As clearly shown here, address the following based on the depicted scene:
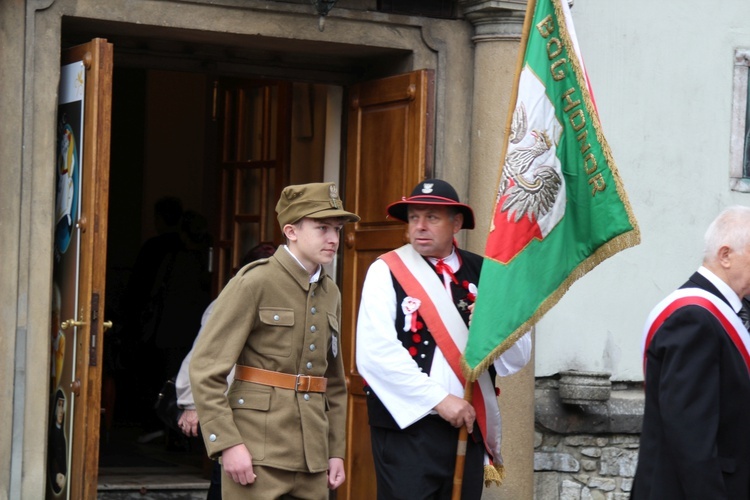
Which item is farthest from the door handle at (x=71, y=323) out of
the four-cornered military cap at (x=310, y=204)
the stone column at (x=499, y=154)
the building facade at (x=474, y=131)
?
the stone column at (x=499, y=154)

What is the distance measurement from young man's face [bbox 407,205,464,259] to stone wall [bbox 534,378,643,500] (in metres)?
2.54

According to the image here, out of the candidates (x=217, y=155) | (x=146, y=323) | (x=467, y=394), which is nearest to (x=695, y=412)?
(x=467, y=394)

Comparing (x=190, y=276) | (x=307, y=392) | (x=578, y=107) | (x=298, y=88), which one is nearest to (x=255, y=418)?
(x=307, y=392)

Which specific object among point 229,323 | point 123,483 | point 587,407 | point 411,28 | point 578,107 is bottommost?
point 123,483

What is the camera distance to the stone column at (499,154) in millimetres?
8000

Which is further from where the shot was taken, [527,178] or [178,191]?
[178,191]

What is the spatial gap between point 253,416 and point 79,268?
1.95 meters

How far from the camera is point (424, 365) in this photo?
5.84m

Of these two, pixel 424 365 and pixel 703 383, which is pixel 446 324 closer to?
pixel 424 365

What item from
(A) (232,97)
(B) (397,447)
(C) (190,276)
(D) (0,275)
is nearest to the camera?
(B) (397,447)

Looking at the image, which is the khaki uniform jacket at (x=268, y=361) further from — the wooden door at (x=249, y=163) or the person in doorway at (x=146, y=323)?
the person in doorway at (x=146, y=323)

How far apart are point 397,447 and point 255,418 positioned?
29.3 inches

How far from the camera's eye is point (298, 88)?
29.6ft

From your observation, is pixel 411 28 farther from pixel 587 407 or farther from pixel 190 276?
pixel 190 276
